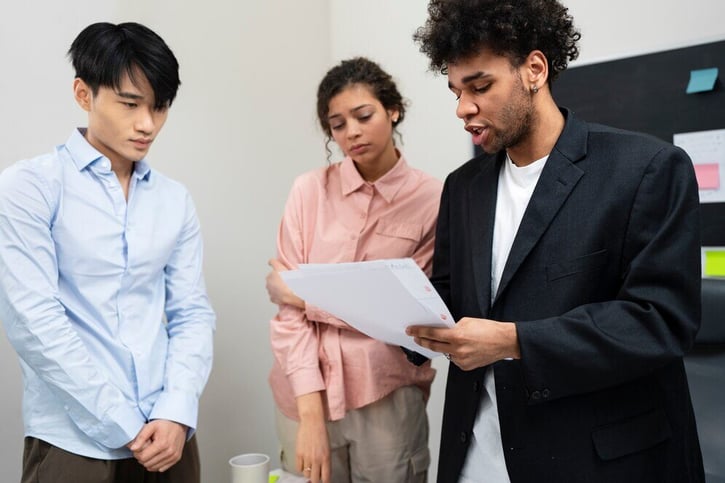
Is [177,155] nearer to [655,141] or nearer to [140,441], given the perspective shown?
[140,441]

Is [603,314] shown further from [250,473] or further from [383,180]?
[250,473]

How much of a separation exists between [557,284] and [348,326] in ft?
2.13

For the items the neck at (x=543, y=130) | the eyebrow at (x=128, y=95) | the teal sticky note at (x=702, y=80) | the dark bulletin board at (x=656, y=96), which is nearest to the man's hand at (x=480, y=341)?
the neck at (x=543, y=130)

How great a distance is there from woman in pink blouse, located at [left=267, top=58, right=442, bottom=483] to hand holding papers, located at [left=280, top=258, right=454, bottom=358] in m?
0.41

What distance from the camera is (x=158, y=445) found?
130 cm

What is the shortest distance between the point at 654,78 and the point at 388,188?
3.12 feet

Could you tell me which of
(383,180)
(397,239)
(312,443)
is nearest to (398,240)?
(397,239)

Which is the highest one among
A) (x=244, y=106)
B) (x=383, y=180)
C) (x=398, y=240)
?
(x=244, y=106)

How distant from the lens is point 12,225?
1.23 meters

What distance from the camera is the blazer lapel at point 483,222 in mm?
1194

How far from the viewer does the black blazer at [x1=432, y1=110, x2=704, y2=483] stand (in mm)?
1019

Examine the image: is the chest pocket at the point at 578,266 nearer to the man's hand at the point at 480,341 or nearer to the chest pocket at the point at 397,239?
the man's hand at the point at 480,341

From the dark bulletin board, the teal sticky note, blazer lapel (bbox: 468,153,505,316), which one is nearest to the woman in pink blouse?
blazer lapel (bbox: 468,153,505,316)

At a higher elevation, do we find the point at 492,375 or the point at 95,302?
the point at 95,302
